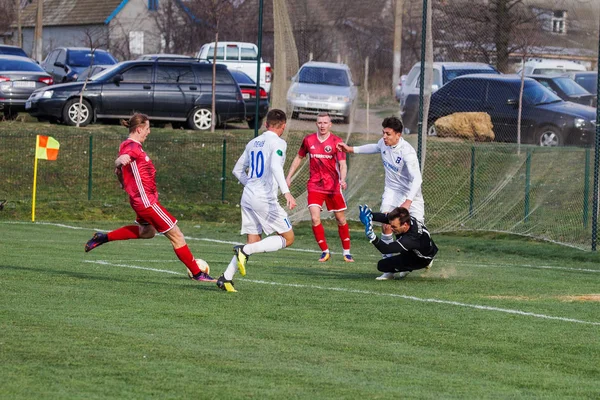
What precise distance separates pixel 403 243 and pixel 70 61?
28458 mm

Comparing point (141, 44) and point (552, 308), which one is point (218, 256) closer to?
point (552, 308)

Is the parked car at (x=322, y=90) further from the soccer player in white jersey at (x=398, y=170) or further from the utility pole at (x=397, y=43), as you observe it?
the soccer player in white jersey at (x=398, y=170)

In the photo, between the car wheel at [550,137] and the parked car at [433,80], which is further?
the car wheel at [550,137]

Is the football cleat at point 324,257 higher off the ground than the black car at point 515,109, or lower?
lower

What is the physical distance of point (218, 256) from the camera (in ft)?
51.6

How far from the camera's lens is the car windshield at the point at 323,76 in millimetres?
23031

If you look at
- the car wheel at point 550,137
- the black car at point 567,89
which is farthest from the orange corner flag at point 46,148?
the black car at point 567,89

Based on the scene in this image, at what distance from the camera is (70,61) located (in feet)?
126

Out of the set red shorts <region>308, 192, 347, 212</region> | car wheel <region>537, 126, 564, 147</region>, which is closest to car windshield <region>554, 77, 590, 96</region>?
car wheel <region>537, 126, 564, 147</region>

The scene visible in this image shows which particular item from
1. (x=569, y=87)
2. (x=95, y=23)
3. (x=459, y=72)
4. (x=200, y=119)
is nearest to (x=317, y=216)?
(x=459, y=72)

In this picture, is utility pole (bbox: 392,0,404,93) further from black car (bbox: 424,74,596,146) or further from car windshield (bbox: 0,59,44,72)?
car windshield (bbox: 0,59,44,72)

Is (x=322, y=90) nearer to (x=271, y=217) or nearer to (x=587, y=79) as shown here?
(x=587, y=79)

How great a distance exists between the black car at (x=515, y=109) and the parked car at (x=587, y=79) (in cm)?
173

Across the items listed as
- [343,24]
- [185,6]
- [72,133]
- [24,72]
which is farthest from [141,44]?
[343,24]
